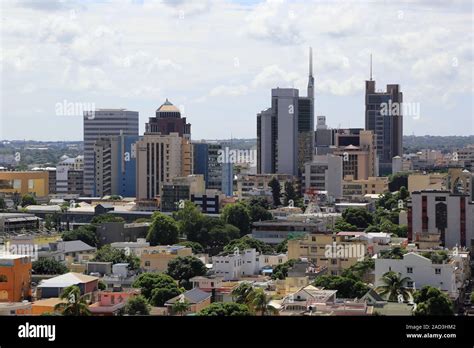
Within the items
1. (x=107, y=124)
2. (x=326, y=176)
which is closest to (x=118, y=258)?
(x=326, y=176)

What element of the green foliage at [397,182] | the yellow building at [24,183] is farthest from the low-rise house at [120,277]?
the green foliage at [397,182]

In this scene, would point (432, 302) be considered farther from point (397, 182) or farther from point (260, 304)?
point (397, 182)

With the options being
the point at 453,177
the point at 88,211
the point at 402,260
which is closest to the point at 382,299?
the point at 402,260

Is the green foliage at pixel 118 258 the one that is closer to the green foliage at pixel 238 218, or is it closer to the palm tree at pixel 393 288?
the palm tree at pixel 393 288

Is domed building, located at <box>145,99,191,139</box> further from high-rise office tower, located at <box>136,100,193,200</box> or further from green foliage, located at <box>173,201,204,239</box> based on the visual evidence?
green foliage, located at <box>173,201,204,239</box>

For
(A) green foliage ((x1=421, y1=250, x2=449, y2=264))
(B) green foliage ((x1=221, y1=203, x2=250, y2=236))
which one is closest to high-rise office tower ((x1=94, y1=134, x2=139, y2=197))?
(B) green foliage ((x1=221, y1=203, x2=250, y2=236))
